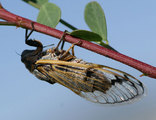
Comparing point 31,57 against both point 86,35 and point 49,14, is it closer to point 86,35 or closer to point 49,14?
point 49,14

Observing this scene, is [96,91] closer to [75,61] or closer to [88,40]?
[75,61]

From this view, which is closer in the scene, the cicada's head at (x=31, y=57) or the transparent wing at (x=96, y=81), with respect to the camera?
the transparent wing at (x=96, y=81)

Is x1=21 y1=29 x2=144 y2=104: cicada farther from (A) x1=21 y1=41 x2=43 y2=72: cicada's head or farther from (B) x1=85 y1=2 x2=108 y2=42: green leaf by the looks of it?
(B) x1=85 y1=2 x2=108 y2=42: green leaf

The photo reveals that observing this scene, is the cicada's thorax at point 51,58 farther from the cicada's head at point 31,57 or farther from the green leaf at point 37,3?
the green leaf at point 37,3

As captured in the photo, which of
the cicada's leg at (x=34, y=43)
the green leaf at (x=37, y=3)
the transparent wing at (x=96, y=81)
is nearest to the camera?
the green leaf at (x=37, y=3)

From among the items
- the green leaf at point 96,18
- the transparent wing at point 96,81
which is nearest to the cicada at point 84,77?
the transparent wing at point 96,81

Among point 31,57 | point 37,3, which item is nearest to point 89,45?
point 37,3
